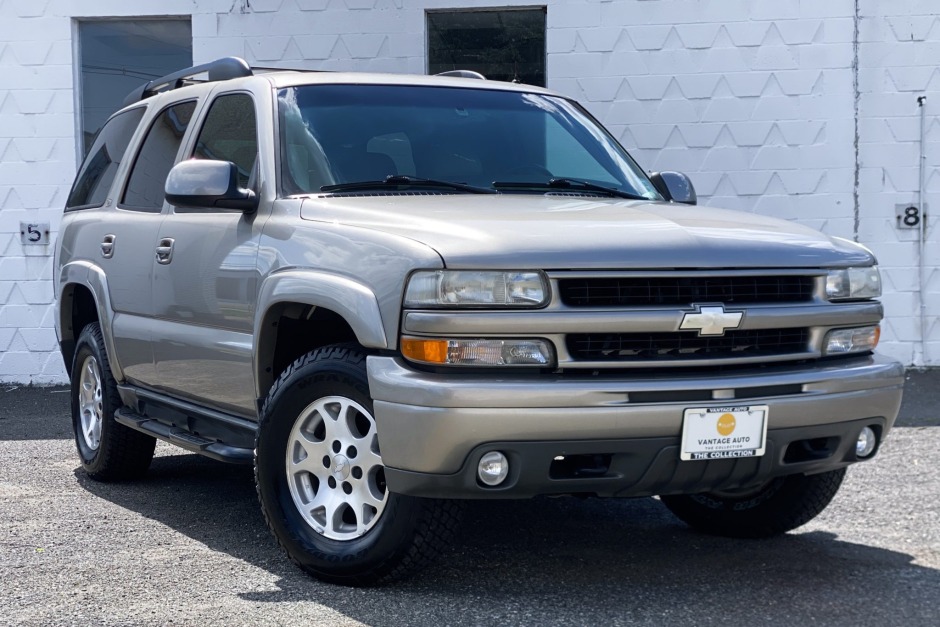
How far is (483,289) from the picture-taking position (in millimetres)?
3734

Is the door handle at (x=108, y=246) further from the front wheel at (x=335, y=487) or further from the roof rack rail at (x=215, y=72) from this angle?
the front wheel at (x=335, y=487)

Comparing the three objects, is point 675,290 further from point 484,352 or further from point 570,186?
point 570,186

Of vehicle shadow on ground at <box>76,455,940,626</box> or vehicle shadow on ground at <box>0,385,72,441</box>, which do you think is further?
vehicle shadow on ground at <box>0,385,72,441</box>

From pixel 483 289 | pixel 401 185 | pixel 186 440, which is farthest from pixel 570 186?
pixel 186 440

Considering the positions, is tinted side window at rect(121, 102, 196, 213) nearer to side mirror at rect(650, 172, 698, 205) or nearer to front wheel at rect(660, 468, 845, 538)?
side mirror at rect(650, 172, 698, 205)

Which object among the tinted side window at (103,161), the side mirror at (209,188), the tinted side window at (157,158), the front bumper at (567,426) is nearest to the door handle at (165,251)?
the tinted side window at (157,158)

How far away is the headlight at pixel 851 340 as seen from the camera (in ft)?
13.9

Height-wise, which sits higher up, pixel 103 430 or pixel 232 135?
pixel 232 135

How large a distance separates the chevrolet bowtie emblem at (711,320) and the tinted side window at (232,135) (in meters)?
1.99

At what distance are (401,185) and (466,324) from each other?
121 centimetres

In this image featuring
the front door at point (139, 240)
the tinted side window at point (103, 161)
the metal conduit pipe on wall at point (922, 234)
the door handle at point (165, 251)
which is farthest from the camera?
the metal conduit pipe on wall at point (922, 234)

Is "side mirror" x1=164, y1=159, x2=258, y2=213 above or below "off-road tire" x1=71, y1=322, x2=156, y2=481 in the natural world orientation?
above

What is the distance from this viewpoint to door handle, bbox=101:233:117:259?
600 centimetres

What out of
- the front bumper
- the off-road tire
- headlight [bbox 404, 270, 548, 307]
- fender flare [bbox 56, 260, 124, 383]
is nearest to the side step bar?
the off-road tire
